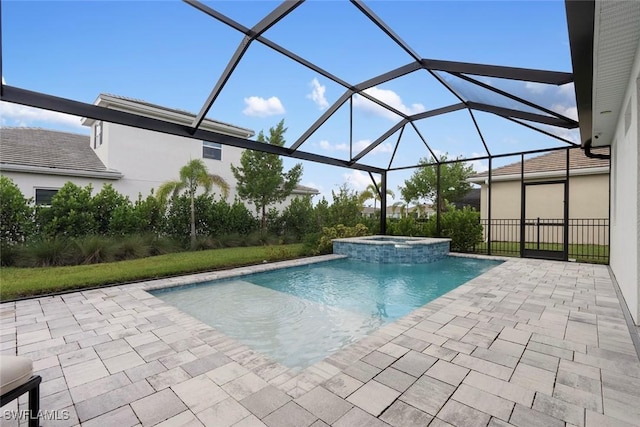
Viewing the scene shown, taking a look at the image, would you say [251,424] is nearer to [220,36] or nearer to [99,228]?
[220,36]

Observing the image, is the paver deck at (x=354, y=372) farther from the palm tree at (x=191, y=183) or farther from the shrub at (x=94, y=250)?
the palm tree at (x=191, y=183)

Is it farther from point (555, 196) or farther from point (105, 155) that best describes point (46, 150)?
point (555, 196)

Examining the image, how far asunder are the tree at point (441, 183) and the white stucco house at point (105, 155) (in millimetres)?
14346

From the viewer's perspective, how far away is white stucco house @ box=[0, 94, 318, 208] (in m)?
10.1

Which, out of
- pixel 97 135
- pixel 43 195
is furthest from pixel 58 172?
pixel 97 135

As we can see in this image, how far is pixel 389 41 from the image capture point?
5.65 m

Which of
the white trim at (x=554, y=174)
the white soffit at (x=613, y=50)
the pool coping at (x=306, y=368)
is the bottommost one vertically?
the pool coping at (x=306, y=368)

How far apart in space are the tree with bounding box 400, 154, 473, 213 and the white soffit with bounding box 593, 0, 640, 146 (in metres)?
16.6

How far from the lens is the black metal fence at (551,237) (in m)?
10.9

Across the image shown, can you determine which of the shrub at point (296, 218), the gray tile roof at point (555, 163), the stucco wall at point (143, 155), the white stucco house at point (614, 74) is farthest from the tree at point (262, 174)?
the white stucco house at point (614, 74)

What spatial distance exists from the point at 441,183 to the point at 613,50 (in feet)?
61.2

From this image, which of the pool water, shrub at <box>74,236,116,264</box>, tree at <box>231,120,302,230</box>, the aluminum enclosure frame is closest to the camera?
the pool water

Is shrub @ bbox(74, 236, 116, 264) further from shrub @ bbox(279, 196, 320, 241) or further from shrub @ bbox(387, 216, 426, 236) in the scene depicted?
shrub @ bbox(387, 216, 426, 236)

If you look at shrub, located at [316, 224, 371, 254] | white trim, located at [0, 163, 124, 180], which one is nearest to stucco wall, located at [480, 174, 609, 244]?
shrub, located at [316, 224, 371, 254]
